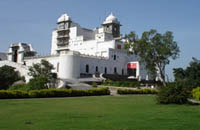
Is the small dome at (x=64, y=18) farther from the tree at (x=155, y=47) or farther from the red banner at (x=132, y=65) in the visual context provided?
the tree at (x=155, y=47)

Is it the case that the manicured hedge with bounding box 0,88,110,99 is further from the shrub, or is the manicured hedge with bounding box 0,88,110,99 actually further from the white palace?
the white palace

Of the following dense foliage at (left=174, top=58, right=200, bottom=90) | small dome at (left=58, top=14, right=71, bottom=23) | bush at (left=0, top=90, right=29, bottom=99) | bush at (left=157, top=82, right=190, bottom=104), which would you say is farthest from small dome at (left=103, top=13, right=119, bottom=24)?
bush at (left=157, top=82, right=190, bottom=104)

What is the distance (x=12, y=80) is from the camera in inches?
2026

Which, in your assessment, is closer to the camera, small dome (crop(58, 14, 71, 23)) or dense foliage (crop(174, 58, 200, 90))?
dense foliage (crop(174, 58, 200, 90))

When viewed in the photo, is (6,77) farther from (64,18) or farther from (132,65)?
(64,18)

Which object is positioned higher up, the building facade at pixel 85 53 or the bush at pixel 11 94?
the building facade at pixel 85 53

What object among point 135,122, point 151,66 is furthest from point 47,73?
point 135,122

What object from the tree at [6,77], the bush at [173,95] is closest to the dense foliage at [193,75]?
the bush at [173,95]

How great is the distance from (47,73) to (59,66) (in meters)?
11.1

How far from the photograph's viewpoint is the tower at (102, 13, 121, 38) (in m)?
80.6

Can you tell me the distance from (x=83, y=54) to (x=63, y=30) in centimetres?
2237

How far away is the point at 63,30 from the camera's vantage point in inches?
3169

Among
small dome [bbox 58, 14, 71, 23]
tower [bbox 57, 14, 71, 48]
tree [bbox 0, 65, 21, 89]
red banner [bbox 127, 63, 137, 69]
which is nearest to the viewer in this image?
tree [bbox 0, 65, 21, 89]

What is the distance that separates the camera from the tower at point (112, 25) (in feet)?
265
